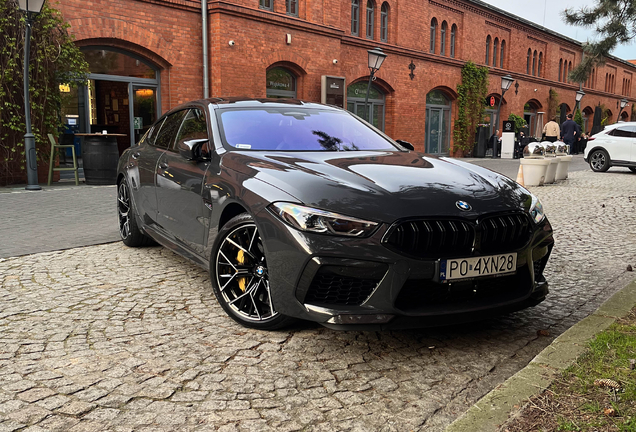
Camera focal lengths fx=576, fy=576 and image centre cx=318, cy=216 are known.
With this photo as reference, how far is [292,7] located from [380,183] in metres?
15.7

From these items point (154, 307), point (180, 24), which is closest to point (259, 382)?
point (154, 307)

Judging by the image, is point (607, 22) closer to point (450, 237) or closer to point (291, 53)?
point (291, 53)

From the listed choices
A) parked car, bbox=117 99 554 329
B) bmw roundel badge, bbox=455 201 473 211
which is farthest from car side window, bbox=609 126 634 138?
bmw roundel badge, bbox=455 201 473 211

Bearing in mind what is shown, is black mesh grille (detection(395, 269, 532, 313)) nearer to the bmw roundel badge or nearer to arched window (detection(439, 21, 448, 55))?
the bmw roundel badge

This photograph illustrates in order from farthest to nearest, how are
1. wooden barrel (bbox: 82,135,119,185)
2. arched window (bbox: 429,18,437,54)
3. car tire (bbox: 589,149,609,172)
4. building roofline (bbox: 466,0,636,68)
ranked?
building roofline (bbox: 466,0,636,68), arched window (bbox: 429,18,437,54), car tire (bbox: 589,149,609,172), wooden barrel (bbox: 82,135,119,185)

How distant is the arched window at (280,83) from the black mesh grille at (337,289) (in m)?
14.9

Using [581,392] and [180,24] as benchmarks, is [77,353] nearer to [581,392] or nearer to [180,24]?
[581,392]

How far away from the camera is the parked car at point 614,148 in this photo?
1778cm

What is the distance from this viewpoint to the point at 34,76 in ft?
38.2

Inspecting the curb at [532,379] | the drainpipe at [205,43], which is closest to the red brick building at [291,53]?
the drainpipe at [205,43]

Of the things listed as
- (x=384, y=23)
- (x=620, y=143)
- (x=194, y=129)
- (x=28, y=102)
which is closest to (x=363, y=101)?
(x=384, y=23)

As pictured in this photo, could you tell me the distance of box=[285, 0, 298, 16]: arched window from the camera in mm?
17453

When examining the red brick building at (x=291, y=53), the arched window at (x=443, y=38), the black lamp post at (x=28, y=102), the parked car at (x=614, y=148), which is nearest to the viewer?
the black lamp post at (x=28, y=102)

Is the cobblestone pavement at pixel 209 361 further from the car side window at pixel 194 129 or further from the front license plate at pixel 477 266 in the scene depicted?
the car side window at pixel 194 129
